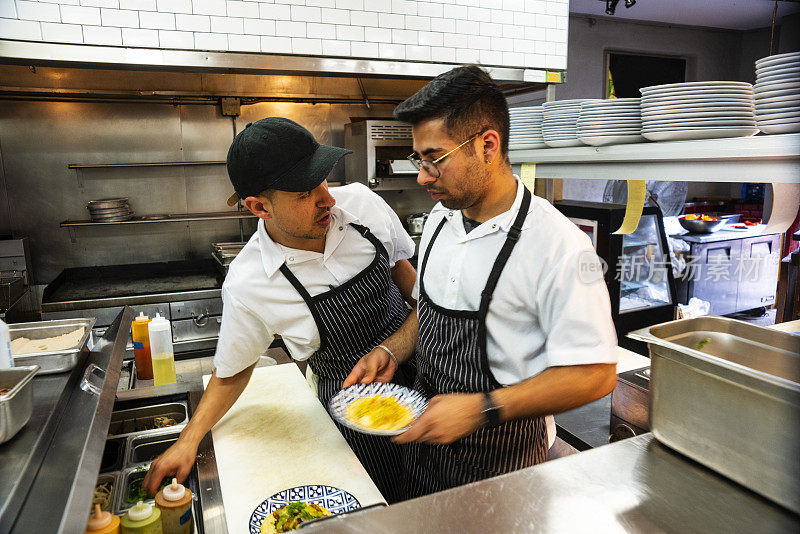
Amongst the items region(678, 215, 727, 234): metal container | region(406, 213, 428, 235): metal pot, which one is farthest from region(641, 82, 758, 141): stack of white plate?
region(678, 215, 727, 234): metal container

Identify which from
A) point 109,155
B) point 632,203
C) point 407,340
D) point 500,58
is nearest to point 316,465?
point 407,340

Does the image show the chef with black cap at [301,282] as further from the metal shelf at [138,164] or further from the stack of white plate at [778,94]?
the metal shelf at [138,164]

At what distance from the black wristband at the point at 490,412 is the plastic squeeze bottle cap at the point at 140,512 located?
883 mm

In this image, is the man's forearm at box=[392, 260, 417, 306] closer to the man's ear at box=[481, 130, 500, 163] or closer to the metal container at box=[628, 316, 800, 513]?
the man's ear at box=[481, 130, 500, 163]

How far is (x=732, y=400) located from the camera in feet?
3.10

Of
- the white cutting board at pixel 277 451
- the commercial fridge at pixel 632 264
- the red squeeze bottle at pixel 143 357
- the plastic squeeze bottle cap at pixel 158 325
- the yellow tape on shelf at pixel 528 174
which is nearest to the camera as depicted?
the white cutting board at pixel 277 451

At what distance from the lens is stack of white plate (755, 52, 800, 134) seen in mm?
1145

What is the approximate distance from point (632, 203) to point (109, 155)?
4.50 m

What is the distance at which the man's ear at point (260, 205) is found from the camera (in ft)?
6.05

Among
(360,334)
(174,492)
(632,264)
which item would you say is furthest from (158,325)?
(632,264)

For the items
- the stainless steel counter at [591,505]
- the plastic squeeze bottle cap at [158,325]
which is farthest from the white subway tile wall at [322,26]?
the stainless steel counter at [591,505]

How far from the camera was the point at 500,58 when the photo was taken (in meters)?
3.72

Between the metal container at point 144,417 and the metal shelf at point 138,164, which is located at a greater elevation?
the metal shelf at point 138,164

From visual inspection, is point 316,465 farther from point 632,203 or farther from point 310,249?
point 632,203
